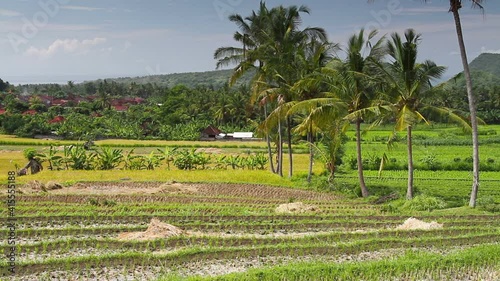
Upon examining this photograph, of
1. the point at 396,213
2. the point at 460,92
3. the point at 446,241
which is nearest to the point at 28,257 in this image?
the point at 446,241

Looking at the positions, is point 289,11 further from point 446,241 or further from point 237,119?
point 237,119

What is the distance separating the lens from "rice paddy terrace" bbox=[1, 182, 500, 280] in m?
10.2

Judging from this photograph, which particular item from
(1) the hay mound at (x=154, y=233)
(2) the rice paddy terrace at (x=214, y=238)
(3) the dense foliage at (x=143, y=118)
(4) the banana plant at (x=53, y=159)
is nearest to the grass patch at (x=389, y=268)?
(2) the rice paddy terrace at (x=214, y=238)

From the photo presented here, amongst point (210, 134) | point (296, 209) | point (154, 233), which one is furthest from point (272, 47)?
point (210, 134)

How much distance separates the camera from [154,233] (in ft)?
40.3

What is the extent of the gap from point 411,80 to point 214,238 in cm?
1013

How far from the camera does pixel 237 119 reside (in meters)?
69.9

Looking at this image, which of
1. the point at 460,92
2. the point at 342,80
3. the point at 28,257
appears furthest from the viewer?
the point at 460,92

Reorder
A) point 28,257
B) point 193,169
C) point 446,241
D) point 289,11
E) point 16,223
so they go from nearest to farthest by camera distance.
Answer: point 28,257 → point 446,241 → point 16,223 → point 289,11 → point 193,169

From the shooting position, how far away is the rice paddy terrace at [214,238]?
1020 cm

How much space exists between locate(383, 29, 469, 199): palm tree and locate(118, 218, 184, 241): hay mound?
29.7 feet

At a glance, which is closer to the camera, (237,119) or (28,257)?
(28,257)

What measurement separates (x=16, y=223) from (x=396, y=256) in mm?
9959

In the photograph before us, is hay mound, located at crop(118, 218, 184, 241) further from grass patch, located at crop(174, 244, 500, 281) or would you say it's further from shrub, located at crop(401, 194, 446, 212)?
shrub, located at crop(401, 194, 446, 212)
